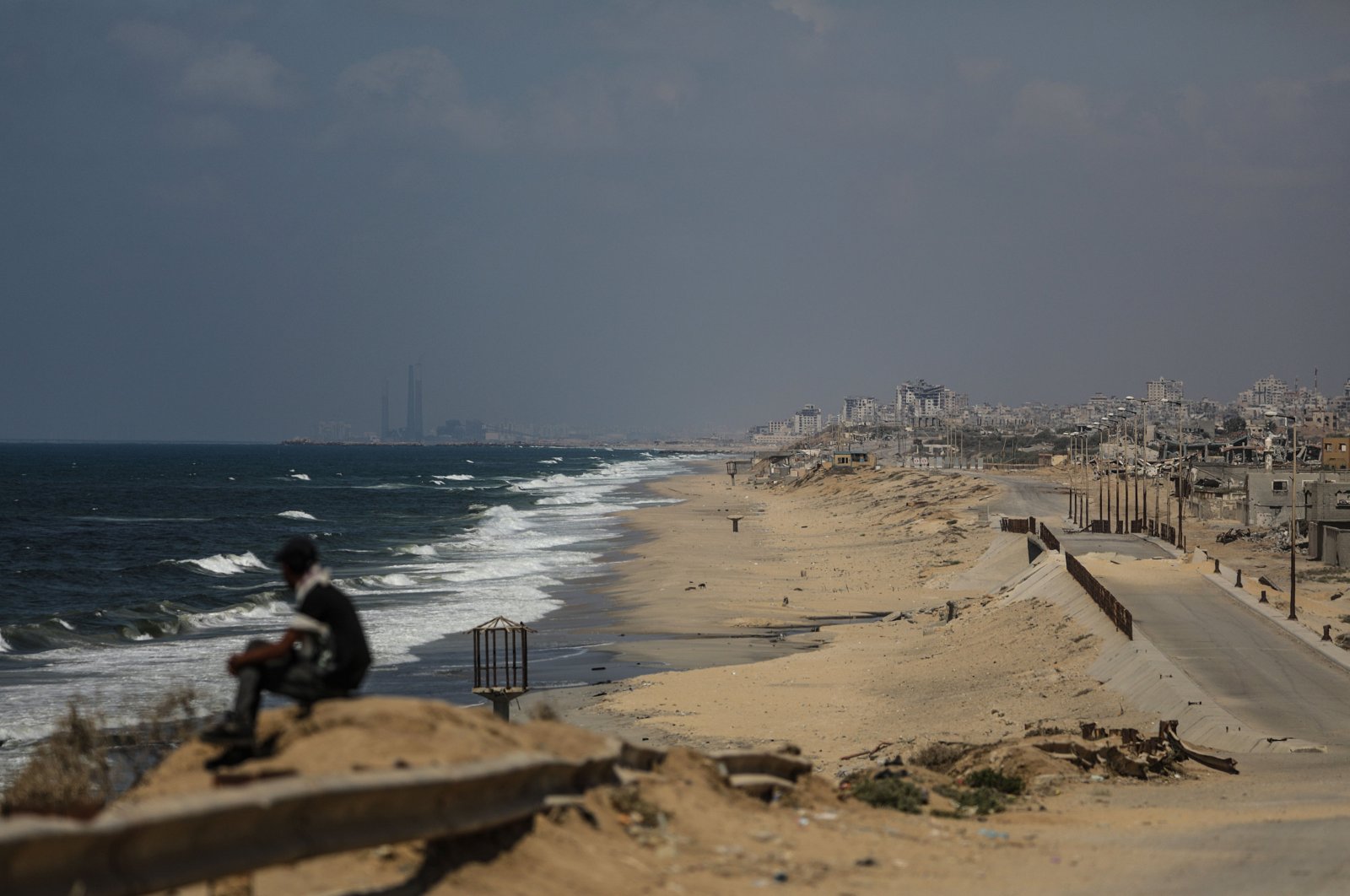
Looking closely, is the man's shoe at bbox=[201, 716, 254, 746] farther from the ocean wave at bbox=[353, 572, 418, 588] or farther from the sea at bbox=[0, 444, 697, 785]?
the ocean wave at bbox=[353, 572, 418, 588]

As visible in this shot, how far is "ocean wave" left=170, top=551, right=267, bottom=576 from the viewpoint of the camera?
57688 millimetres

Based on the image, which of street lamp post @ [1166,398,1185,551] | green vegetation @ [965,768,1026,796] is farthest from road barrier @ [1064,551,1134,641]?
street lamp post @ [1166,398,1185,551]

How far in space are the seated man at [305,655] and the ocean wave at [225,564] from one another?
167 ft

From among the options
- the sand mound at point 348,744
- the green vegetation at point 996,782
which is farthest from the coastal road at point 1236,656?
the sand mound at point 348,744

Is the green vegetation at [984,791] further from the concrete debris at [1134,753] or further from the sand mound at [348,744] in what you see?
the sand mound at [348,744]

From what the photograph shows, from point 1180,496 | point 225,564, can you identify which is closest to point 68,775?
point 1180,496

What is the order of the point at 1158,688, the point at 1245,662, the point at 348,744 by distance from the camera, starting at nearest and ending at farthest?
1. the point at 348,744
2. the point at 1158,688
3. the point at 1245,662

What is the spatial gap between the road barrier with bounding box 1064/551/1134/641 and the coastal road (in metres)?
0.57

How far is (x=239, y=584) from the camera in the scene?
52.4m

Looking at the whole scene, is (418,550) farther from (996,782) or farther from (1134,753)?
(996,782)

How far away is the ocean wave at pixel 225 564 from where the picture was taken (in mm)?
57688

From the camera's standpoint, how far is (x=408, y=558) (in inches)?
2411

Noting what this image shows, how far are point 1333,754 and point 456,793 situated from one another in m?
13.5

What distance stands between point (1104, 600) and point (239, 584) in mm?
35561
